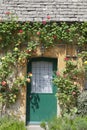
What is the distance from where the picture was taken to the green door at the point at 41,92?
1278 cm

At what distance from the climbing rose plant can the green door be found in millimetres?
430

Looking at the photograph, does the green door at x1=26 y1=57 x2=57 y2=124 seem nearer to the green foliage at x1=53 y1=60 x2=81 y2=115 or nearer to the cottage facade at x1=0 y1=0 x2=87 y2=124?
the cottage facade at x1=0 y1=0 x2=87 y2=124

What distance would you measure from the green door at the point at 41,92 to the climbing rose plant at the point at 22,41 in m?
0.43

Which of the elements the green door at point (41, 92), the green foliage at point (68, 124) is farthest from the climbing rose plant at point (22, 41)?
the green foliage at point (68, 124)

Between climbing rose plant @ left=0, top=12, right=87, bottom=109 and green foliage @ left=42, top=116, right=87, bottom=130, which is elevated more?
climbing rose plant @ left=0, top=12, right=87, bottom=109

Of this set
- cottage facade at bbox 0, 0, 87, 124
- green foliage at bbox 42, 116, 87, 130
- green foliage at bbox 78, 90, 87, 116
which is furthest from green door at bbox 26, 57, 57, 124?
green foliage at bbox 42, 116, 87, 130

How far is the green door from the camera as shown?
12781 mm

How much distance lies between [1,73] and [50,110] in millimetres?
2278

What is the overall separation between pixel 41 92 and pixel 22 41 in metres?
2.02

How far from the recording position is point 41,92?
12875 millimetres

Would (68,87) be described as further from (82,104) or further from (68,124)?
(68,124)

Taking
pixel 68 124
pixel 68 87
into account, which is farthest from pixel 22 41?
pixel 68 124

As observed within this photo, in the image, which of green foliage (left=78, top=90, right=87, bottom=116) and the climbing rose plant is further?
the climbing rose plant

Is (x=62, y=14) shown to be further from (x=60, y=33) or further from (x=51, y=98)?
(x=51, y=98)
